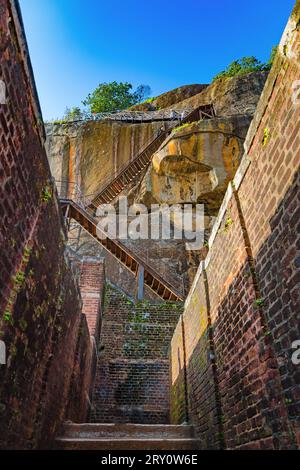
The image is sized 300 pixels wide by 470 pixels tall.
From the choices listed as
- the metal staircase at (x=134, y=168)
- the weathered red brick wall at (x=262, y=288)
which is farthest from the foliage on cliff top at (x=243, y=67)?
the weathered red brick wall at (x=262, y=288)

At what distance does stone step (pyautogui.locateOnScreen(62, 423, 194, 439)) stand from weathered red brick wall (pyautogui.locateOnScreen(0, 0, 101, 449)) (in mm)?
778

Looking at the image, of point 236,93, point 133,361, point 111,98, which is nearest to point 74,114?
point 111,98

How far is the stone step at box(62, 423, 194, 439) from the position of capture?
19.4 feet

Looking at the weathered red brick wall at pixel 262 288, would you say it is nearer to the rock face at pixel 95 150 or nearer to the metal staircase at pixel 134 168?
the metal staircase at pixel 134 168

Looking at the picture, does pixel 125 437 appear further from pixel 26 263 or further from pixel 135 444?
pixel 26 263

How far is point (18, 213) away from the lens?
3.25 metres

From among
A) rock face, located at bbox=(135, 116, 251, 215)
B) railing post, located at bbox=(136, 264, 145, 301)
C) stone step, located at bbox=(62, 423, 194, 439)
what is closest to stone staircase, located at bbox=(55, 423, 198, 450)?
stone step, located at bbox=(62, 423, 194, 439)

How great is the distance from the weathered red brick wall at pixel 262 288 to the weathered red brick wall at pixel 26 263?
261 centimetres

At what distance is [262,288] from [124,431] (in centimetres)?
466

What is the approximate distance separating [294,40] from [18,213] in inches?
127

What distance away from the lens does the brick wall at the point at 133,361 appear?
10047 millimetres

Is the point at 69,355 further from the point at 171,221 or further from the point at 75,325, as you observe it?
the point at 171,221

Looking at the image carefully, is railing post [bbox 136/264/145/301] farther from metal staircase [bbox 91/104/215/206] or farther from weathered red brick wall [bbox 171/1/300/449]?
weathered red brick wall [bbox 171/1/300/449]

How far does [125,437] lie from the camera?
5906mm
